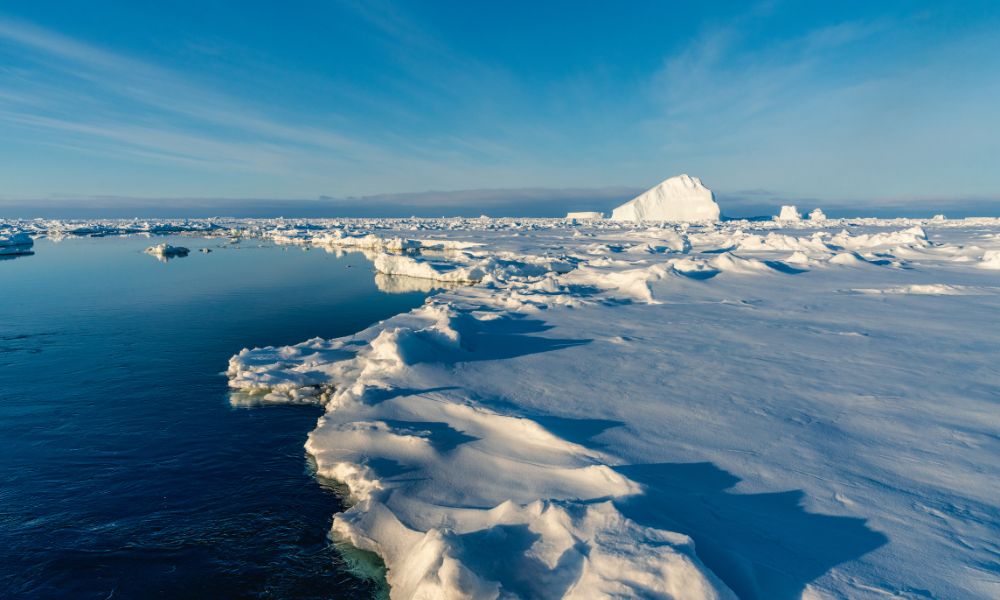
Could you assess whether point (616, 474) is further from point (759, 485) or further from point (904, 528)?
point (904, 528)

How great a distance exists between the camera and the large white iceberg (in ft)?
366

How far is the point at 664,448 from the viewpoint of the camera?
272 inches

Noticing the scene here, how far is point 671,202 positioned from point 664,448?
382 feet

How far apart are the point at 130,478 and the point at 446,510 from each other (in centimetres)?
516

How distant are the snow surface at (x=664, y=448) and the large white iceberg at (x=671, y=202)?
101420 mm

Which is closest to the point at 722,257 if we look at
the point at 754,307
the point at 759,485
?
the point at 754,307

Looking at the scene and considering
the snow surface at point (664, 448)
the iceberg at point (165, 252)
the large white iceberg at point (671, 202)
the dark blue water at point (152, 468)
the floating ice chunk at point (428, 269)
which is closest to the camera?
the snow surface at point (664, 448)

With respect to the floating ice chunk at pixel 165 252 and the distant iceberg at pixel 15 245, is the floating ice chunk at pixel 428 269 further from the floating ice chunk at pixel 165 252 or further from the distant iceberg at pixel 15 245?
the distant iceberg at pixel 15 245

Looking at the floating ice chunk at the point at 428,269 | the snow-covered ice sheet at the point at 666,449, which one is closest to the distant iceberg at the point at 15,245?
the floating ice chunk at the point at 428,269

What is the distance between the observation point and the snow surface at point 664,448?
4.46 m

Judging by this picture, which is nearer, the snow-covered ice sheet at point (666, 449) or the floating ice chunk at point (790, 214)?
the snow-covered ice sheet at point (666, 449)

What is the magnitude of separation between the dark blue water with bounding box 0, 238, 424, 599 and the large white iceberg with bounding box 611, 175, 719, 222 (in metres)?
106

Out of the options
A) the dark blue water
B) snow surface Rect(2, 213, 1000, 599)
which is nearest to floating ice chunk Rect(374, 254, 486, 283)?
the dark blue water

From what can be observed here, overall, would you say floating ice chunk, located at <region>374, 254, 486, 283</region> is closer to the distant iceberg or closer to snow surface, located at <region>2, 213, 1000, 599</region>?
snow surface, located at <region>2, 213, 1000, 599</region>
